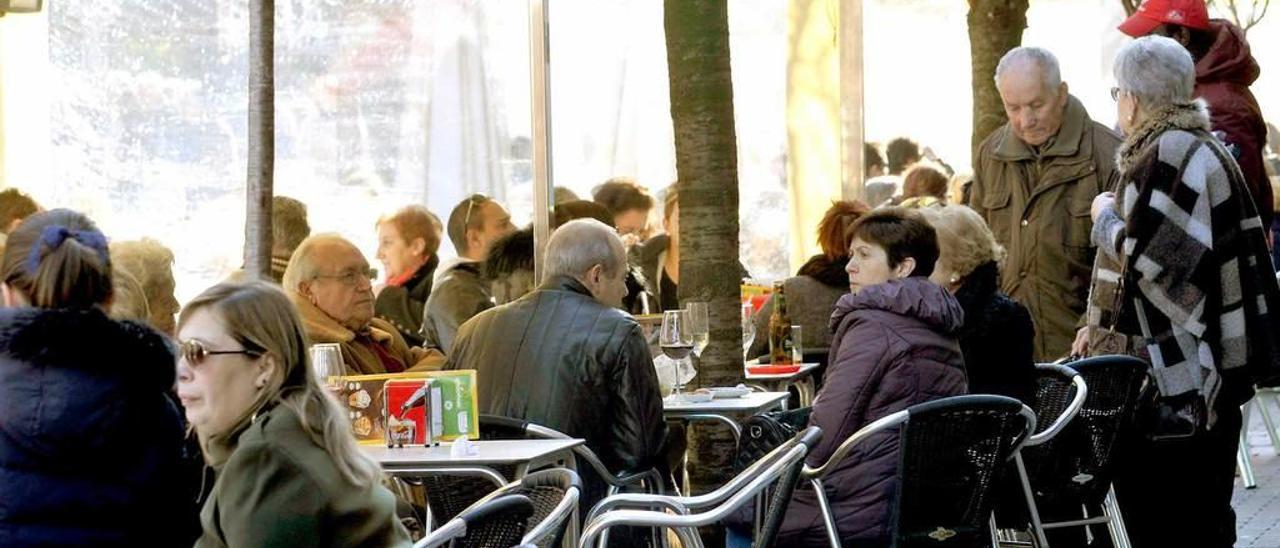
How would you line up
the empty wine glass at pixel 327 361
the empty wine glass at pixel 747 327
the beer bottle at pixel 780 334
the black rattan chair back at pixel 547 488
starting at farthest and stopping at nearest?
the beer bottle at pixel 780 334, the empty wine glass at pixel 747 327, the empty wine glass at pixel 327 361, the black rattan chair back at pixel 547 488

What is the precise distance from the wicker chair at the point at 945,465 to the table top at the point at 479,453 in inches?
29.1

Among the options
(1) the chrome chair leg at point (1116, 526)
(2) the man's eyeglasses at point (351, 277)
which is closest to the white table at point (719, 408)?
(2) the man's eyeglasses at point (351, 277)

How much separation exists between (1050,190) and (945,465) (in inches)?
139

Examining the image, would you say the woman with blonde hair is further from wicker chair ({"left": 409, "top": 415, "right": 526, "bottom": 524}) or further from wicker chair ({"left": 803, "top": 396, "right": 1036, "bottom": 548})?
wicker chair ({"left": 409, "top": 415, "right": 526, "bottom": 524})

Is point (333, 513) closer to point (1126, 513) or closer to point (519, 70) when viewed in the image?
point (1126, 513)

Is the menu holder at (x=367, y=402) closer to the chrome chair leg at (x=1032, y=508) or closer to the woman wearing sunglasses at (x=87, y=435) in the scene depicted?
the woman wearing sunglasses at (x=87, y=435)

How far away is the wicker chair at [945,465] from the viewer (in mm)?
5730

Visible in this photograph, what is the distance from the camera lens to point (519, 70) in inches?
399

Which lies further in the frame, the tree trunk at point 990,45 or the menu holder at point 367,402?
the tree trunk at point 990,45

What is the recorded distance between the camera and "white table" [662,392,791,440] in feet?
24.5

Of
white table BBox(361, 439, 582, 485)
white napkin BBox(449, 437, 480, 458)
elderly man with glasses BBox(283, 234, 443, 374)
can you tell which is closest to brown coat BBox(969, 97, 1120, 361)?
elderly man with glasses BBox(283, 234, 443, 374)

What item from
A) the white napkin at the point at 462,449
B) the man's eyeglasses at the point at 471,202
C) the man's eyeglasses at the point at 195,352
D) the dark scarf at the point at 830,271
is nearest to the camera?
the man's eyeglasses at the point at 195,352

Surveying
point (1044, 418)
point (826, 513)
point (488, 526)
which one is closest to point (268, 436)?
point (488, 526)

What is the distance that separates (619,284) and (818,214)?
947 centimetres
